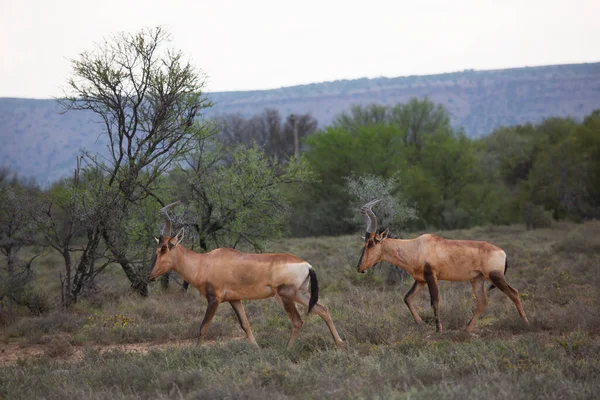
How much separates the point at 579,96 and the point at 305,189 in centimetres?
11420

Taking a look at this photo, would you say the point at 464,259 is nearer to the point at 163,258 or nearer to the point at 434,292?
the point at 434,292

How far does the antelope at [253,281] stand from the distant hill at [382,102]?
99038 millimetres

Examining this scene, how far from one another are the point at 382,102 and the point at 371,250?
462 ft

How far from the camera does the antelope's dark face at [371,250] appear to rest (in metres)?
11.0

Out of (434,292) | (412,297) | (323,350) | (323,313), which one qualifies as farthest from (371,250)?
(323,350)

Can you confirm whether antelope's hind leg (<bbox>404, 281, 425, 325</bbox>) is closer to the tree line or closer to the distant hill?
the tree line

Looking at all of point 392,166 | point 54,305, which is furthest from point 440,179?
point 54,305

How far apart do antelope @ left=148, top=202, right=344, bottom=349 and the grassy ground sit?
39 centimetres

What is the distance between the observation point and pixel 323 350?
920cm

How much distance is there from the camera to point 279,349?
366 inches

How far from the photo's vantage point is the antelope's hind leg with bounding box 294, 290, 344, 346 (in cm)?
934

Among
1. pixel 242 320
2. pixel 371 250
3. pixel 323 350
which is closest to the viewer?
pixel 323 350

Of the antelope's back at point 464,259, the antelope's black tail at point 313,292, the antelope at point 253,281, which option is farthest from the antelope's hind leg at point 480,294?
the antelope's black tail at point 313,292

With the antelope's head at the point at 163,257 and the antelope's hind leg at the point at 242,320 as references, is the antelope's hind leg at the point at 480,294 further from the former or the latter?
the antelope's head at the point at 163,257
